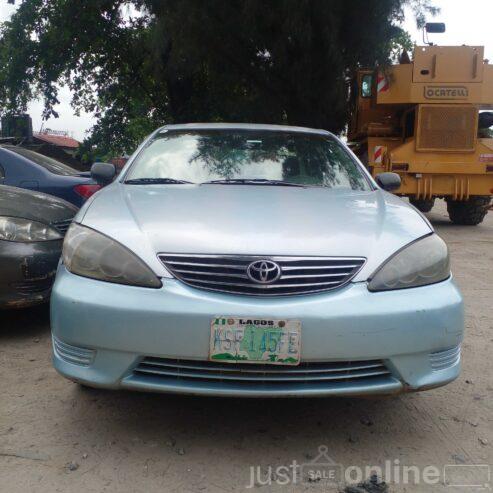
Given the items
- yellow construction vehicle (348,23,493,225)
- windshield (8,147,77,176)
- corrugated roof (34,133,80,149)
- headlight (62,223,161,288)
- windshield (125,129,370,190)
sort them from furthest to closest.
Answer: corrugated roof (34,133,80,149) < yellow construction vehicle (348,23,493,225) < windshield (8,147,77,176) < windshield (125,129,370,190) < headlight (62,223,161,288)

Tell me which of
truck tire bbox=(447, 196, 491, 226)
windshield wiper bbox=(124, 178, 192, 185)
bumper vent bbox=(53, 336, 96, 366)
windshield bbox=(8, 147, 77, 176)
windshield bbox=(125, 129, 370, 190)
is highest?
windshield bbox=(125, 129, 370, 190)

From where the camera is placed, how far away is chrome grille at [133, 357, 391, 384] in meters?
2.20

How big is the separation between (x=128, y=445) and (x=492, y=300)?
358 cm

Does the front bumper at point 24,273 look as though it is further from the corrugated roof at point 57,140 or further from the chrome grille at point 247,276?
the corrugated roof at point 57,140

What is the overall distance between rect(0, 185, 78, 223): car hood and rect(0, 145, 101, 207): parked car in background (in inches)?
44.6

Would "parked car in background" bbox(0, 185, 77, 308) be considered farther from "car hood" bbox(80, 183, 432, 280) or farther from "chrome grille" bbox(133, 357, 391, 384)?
"chrome grille" bbox(133, 357, 391, 384)

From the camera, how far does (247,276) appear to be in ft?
7.27

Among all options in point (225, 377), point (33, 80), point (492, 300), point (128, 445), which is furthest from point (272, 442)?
point (33, 80)

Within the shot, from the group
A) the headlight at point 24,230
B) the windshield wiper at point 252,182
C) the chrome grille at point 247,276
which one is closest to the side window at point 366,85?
A: the windshield wiper at point 252,182

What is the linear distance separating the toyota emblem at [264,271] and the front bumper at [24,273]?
1893mm

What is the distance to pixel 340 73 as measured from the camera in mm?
10922

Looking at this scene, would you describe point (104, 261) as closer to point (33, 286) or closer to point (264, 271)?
point (264, 271)

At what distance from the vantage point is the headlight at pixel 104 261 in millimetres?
2260


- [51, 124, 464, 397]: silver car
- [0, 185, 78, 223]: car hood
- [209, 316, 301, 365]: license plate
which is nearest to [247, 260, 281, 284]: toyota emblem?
[51, 124, 464, 397]: silver car
